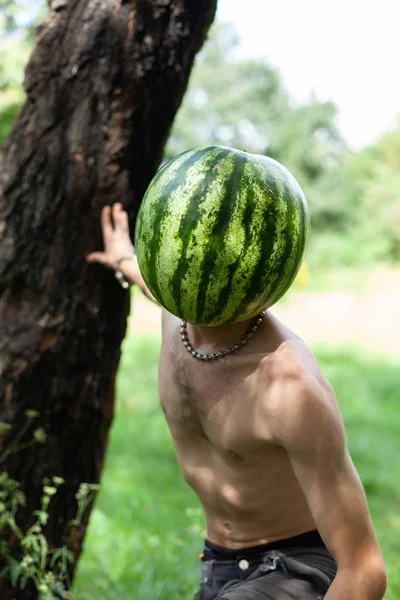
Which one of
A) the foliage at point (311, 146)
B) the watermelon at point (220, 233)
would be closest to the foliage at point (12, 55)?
the watermelon at point (220, 233)

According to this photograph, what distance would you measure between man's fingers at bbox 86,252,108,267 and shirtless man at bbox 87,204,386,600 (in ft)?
1.90

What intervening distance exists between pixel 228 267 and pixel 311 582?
1.05m

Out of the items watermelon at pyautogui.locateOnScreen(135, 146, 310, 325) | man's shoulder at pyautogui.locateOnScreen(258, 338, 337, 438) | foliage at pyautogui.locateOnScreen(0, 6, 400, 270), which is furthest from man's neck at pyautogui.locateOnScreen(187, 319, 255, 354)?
foliage at pyautogui.locateOnScreen(0, 6, 400, 270)

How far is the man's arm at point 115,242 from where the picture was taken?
10.3 feet

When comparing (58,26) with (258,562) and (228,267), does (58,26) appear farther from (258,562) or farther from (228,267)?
(258,562)

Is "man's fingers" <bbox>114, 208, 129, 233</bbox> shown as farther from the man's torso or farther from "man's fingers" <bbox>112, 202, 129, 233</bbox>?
the man's torso

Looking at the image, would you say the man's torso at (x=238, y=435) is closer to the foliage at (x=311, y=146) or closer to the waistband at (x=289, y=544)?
the waistband at (x=289, y=544)

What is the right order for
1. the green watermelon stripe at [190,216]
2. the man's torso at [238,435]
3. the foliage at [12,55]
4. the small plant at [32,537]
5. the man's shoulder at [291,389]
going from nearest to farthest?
the green watermelon stripe at [190,216] → the man's shoulder at [291,389] → the man's torso at [238,435] → the small plant at [32,537] → the foliage at [12,55]

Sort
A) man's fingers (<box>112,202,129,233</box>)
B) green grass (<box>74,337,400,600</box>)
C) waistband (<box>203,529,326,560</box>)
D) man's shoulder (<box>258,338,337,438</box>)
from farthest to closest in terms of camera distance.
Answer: green grass (<box>74,337,400,600</box>)
man's fingers (<box>112,202,129,233</box>)
waistband (<box>203,529,326,560</box>)
man's shoulder (<box>258,338,337,438</box>)

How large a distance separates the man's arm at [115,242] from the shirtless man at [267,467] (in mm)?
493

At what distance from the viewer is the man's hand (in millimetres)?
3156

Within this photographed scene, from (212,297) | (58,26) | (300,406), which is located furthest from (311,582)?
(58,26)

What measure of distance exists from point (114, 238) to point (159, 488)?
405 centimetres

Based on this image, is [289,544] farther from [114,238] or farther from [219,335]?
[114,238]
